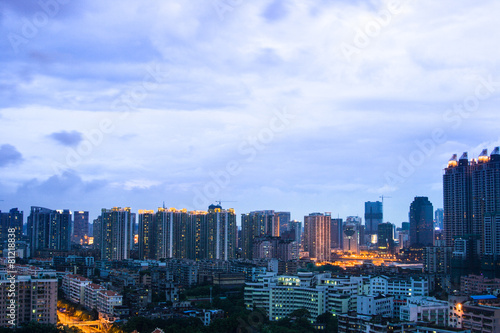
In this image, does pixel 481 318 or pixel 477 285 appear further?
pixel 477 285

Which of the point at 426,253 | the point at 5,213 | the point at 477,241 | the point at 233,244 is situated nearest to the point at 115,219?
the point at 233,244

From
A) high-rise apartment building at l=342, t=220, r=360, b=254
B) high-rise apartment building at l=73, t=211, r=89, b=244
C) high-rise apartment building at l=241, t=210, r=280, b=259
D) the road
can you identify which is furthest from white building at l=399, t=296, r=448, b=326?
high-rise apartment building at l=342, t=220, r=360, b=254

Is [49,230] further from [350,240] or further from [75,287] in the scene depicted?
[350,240]

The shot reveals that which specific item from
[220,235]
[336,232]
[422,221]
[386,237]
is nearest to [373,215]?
[336,232]

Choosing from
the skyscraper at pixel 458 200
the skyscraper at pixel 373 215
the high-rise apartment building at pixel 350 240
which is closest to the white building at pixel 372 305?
the skyscraper at pixel 458 200

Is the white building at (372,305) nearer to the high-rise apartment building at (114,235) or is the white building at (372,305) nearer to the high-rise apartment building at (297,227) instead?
the high-rise apartment building at (114,235)
